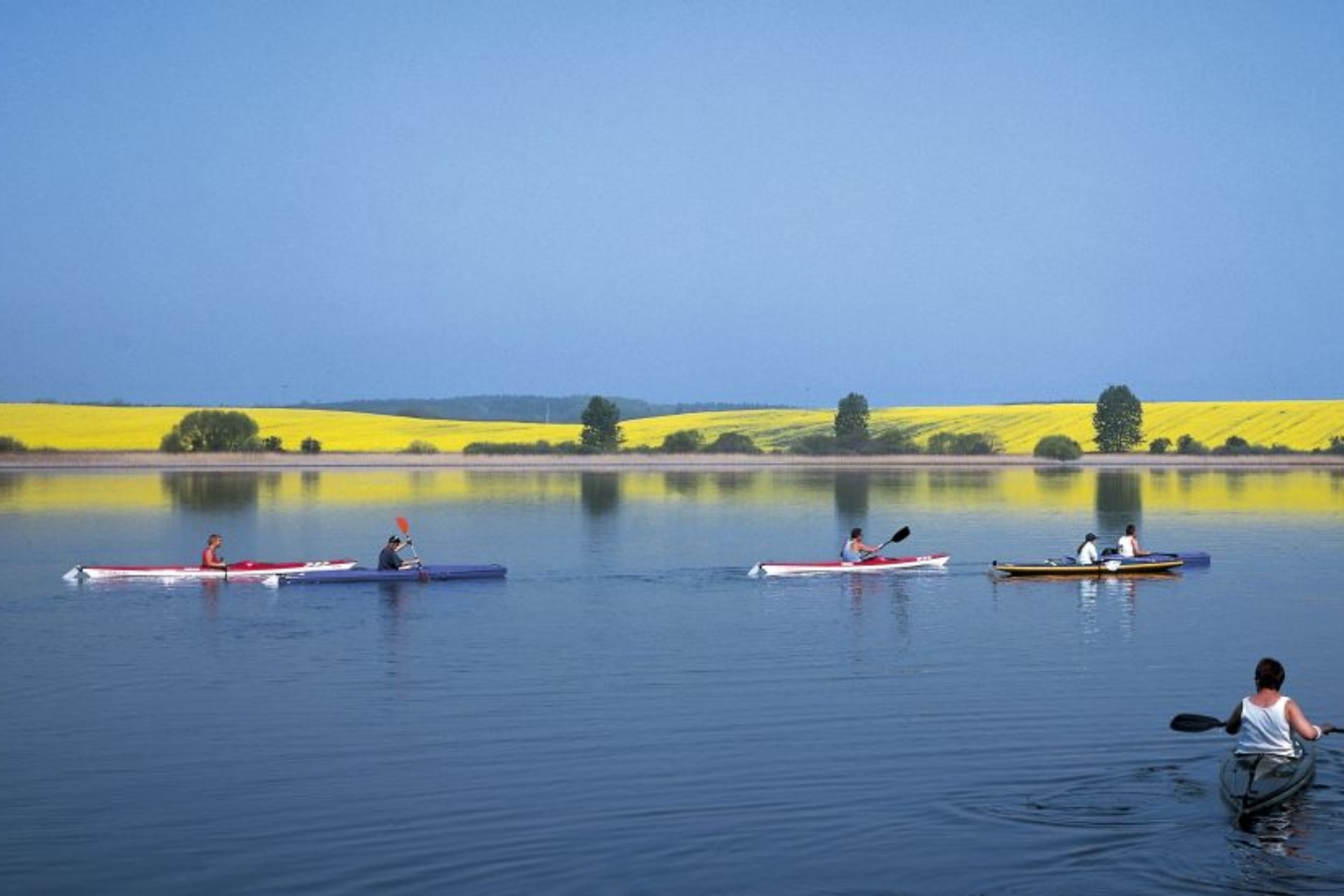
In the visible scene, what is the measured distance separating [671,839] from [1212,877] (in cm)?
407

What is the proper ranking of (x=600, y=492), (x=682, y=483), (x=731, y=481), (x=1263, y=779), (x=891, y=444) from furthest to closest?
(x=891, y=444) < (x=731, y=481) < (x=682, y=483) < (x=600, y=492) < (x=1263, y=779)

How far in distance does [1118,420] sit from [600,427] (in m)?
38.5

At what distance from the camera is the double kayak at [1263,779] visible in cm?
1266

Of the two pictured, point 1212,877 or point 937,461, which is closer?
point 1212,877

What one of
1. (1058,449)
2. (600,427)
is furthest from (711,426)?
(1058,449)

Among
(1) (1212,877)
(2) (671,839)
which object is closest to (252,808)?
(2) (671,839)

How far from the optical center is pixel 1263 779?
12.8 metres

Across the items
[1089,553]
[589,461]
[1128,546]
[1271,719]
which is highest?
[589,461]

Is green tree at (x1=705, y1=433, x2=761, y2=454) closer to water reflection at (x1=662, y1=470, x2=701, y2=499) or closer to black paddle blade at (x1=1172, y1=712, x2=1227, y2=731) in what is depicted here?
water reflection at (x1=662, y1=470, x2=701, y2=499)

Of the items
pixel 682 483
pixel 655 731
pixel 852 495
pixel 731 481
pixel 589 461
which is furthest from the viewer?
pixel 589 461

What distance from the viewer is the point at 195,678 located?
20.3 meters

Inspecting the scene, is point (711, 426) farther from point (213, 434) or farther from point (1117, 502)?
point (1117, 502)

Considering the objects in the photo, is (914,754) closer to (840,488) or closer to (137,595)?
(137,595)

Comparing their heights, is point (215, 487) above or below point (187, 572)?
above
